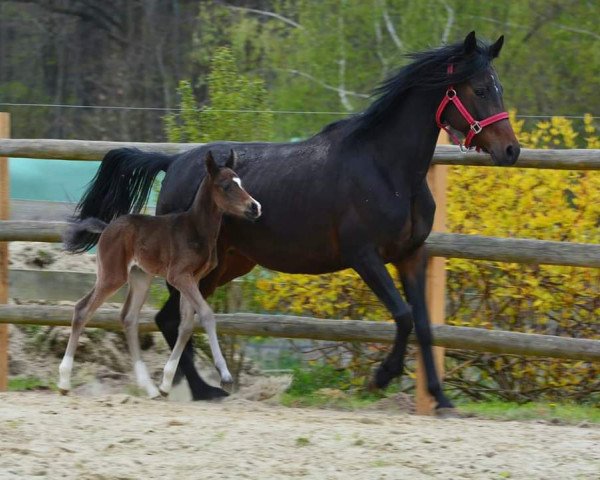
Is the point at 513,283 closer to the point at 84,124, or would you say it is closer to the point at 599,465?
the point at 599,465

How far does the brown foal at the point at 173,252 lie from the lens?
6.66 meters

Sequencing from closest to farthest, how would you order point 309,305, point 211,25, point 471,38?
point 471,38
point 309,305
point 211,25

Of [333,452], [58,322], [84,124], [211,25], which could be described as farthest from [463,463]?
[211,25]

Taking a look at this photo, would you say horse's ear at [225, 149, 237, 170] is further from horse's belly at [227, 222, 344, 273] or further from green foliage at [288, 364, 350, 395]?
green foliage at [288, 364, 350, 395]

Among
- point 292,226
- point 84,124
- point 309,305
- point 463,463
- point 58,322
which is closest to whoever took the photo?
point 463,463

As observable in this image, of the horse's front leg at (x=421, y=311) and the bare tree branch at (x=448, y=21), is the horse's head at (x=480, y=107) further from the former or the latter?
the bare tree branch at (x=448, y=21)

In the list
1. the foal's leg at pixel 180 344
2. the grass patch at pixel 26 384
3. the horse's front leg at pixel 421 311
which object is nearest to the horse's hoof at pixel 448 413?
the horse's front leg at pixel 421 311

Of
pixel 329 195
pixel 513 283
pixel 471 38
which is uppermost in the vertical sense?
pixel 471 38

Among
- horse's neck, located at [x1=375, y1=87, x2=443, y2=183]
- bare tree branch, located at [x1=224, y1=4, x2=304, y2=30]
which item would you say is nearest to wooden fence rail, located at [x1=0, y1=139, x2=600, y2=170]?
horse's neck, located at [x1=375, y1=87, x2=443, y2=183]

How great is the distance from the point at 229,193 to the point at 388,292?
112cm

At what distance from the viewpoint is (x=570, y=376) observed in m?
7.63

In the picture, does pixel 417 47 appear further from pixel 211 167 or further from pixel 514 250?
pixel 211 167

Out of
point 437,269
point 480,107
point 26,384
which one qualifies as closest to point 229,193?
point 437,269

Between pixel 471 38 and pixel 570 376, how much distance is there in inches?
104
